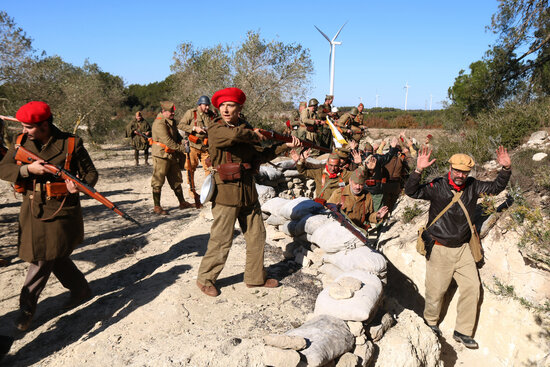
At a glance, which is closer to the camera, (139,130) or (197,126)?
(197,126)

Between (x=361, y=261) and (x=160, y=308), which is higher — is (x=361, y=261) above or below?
above

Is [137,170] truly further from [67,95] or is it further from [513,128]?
[513,128]

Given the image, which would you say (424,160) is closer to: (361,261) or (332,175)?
(361,261)

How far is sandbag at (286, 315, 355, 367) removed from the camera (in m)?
2.45

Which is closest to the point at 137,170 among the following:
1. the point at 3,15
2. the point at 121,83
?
the point at 3,15

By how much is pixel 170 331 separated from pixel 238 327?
0.55 meters

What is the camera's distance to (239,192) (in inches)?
128

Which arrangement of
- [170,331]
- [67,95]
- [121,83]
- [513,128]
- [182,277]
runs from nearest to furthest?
[170,331], [182,277], [513,128], [67,95], [121,83]

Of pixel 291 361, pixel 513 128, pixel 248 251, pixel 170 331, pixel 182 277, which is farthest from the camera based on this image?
pixel 513 128

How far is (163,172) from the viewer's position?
6.25 meters

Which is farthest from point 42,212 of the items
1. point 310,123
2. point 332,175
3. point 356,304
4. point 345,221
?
point 310,123

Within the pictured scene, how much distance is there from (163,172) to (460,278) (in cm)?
477

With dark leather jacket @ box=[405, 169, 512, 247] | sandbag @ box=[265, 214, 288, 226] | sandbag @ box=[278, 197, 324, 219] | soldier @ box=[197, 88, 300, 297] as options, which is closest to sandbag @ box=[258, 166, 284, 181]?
sandbag @ box=[265, 214, 288, 226]

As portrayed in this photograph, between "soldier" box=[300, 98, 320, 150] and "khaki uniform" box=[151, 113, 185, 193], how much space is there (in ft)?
11.0
